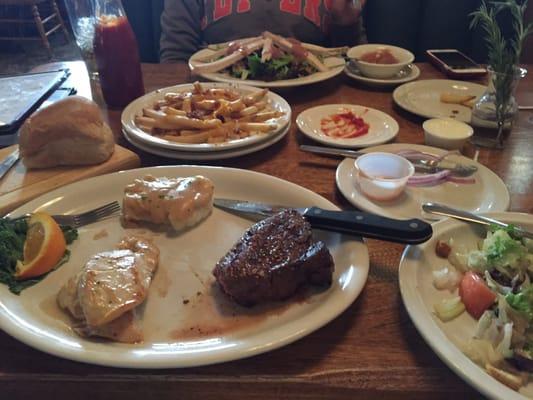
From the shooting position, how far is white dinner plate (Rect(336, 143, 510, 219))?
112cm

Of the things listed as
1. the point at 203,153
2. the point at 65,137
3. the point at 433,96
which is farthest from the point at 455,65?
the point at 65,137

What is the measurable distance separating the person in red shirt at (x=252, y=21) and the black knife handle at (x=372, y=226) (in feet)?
5.97

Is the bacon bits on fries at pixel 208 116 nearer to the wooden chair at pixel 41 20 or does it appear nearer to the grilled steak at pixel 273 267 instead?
the grilled steak at pixel 273 267

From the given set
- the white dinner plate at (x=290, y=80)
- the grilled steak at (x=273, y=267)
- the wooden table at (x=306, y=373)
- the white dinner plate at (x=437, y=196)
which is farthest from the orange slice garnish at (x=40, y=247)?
the white dinner plate at (x=290, y=80)

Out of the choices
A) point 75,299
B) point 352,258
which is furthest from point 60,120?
point 352,258

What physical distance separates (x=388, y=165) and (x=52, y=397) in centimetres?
94

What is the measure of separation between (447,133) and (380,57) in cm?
72

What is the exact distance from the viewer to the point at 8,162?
4.11ft

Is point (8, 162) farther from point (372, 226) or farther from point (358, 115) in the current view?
point (358, 115)

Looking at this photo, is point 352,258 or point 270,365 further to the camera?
point 352,258

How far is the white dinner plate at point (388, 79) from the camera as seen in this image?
187 centimetres

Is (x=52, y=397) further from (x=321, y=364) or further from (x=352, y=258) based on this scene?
(x=352, y=258)

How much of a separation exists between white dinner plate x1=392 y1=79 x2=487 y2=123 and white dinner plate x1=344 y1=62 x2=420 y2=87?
0.08 m

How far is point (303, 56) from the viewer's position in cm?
194
